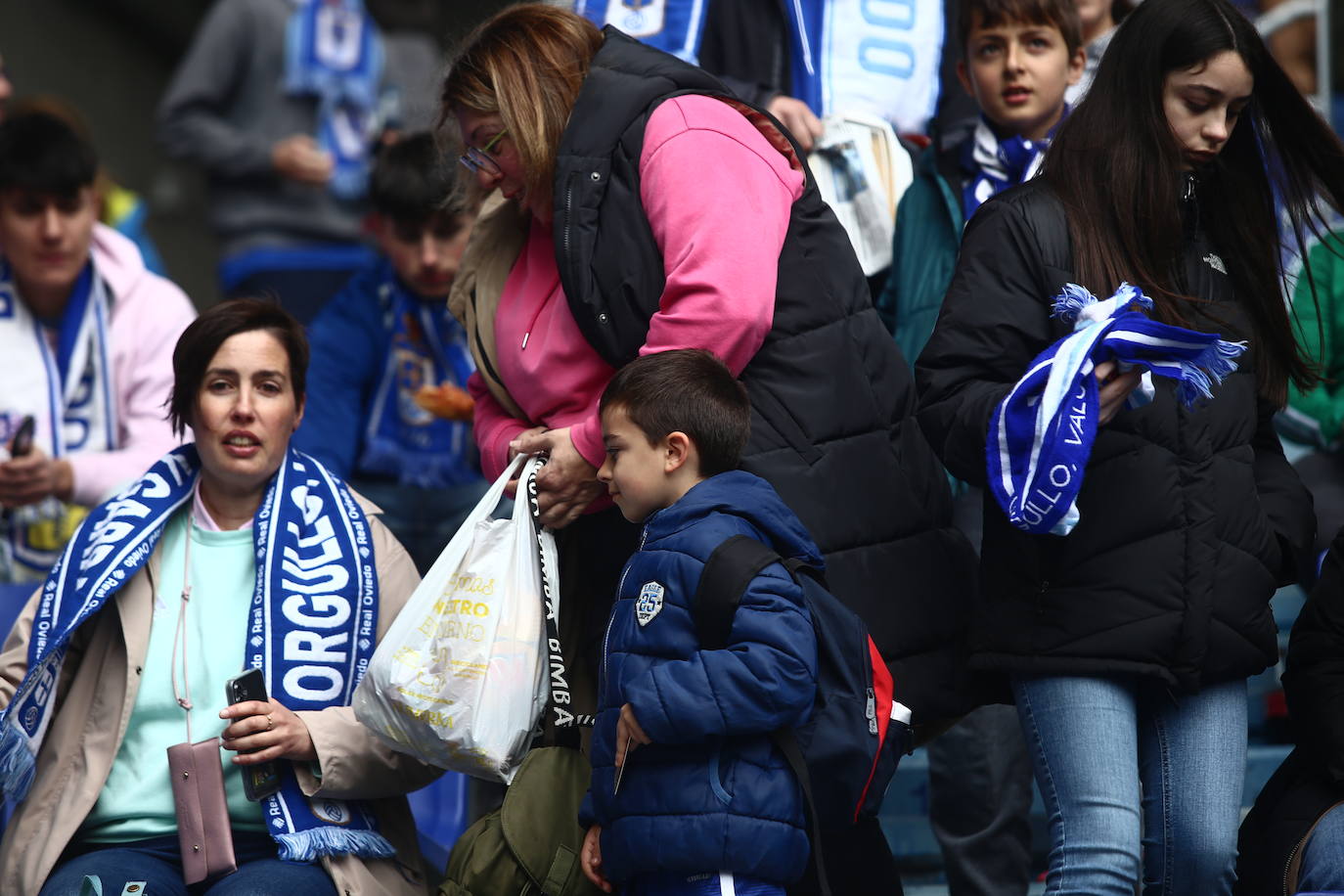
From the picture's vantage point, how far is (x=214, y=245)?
9.71 meters

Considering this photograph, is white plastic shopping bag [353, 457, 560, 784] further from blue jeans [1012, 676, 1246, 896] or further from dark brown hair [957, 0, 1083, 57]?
dark brown hair [957, 0, 1083, 57]

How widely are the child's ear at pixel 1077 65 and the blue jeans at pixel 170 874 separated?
252cm

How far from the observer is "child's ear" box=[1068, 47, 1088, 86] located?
410 centimetres

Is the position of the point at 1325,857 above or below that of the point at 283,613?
below

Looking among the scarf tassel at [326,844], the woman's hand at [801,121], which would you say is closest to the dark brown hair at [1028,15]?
the woman's hand at [801,121]

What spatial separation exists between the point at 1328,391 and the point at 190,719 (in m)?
2.92

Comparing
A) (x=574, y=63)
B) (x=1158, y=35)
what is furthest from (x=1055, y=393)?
(x=574, y=63)

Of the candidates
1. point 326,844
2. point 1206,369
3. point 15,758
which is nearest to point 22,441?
point 15,758

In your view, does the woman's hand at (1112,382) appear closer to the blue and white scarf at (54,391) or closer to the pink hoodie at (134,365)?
the pink hoodie at (134,365)

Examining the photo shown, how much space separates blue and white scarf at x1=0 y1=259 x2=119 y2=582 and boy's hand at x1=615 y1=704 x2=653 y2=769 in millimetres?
2322

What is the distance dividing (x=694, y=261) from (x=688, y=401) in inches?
10.7

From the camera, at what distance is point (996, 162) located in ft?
13.3

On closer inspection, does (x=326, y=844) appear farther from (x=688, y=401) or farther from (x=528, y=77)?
(x=528, y=77)

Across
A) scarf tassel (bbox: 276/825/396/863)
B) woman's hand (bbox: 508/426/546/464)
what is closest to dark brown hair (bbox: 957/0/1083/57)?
woman's hand (bbox: 508/426/546/464)
